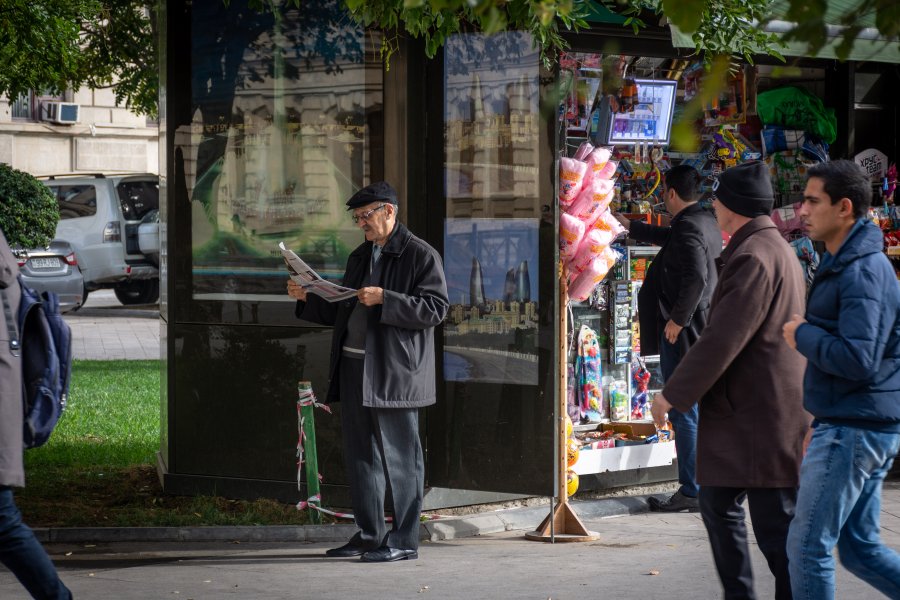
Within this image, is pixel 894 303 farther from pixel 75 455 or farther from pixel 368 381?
pixel 75 455

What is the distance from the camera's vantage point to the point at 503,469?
7219 mm

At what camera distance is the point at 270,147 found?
7.71 meters

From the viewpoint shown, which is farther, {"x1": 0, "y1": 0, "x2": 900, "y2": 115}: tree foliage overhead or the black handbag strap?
the black handbag strap

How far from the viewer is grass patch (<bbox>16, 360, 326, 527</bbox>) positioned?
24.4ft

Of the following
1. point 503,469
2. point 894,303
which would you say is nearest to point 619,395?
point 503,469

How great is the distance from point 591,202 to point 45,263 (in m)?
16.7

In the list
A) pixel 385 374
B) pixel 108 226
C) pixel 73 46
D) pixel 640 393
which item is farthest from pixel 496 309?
pixel 108 226

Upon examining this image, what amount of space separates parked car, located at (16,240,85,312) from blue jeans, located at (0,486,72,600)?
17608mm

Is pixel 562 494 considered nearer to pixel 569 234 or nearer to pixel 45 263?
pixel 569 234

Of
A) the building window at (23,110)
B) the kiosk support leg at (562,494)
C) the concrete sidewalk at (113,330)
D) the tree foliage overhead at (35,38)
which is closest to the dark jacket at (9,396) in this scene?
the kiosk support leg at (562,494)

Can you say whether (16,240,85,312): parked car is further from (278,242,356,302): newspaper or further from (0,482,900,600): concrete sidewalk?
(278,242,356,302): newspaper

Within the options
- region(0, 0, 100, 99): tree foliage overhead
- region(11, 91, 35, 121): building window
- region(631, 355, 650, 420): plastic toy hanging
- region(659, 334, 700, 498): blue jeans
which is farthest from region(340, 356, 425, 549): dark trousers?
region(11, 91, 35, 121): building window

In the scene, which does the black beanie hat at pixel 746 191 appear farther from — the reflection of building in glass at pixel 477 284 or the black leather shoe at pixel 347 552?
the black leather shoe at pixel 347 552

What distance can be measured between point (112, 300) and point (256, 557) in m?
20.9
